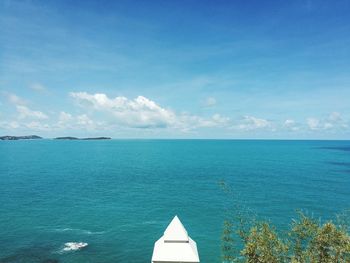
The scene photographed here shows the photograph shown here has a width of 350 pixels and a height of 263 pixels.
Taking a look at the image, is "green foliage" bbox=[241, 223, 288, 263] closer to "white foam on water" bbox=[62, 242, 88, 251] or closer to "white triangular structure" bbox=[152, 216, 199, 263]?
"white triangular structure" bbox=[152, 216, 199, 263]

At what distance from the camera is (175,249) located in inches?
1041

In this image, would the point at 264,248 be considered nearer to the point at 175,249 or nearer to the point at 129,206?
the point at 175,249

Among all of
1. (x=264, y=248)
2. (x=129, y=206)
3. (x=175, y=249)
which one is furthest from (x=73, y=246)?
(x=264, y=248)

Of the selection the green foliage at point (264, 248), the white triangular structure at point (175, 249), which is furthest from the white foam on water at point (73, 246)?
the green foliage at point (264, 248)

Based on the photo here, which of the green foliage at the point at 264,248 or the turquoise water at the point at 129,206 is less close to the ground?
the green foliage at the point at 264,248

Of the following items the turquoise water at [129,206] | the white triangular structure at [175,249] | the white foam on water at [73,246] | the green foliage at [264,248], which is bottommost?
the white foam on water at [73,246]

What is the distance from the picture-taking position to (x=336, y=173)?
107 metres

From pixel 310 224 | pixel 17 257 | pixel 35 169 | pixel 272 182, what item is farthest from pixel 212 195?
pixel 35 169

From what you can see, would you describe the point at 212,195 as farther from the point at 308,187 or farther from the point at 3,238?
the point at 3,238

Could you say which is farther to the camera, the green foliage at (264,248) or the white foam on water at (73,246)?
the white foam on water at (73,246)

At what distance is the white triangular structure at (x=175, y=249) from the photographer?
25.6 meters

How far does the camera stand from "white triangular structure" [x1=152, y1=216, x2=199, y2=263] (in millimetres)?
25603

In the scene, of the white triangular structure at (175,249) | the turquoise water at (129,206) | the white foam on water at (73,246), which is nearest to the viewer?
the white triangular structure at (175,249)

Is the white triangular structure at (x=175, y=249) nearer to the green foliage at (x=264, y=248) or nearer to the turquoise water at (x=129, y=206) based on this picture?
the green foliage at (x=264, y=248)
